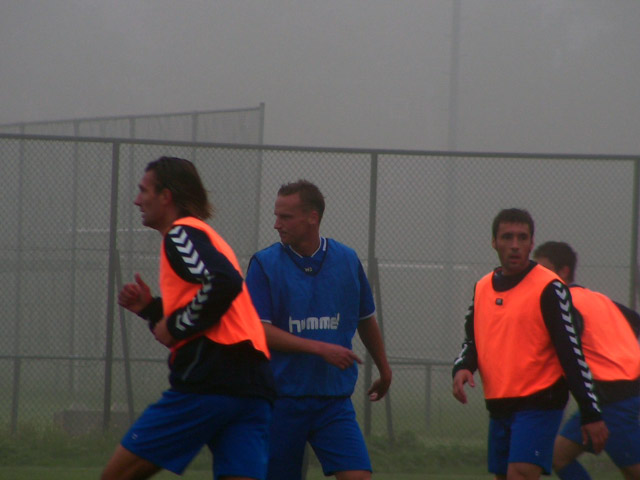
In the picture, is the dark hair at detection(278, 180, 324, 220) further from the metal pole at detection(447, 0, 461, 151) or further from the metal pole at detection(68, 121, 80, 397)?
the metal pole at detection(447, 0, 461, 151)

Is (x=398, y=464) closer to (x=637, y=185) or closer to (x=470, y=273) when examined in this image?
(x=470, y=273)

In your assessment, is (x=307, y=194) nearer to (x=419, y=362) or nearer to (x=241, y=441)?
(x=241, y=441)

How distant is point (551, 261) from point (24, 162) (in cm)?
459

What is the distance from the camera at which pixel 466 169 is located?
28.4 feet

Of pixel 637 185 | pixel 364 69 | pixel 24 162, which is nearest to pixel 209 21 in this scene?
pixel 364 69

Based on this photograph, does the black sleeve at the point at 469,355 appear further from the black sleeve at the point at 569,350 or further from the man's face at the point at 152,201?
the man's face at the point at 152,201

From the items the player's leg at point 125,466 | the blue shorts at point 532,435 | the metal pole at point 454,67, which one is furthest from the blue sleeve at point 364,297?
the metal pole at point 454,67

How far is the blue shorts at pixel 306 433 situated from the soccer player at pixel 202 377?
105 cm

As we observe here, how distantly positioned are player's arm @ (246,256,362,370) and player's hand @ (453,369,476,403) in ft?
1.86

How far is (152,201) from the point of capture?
3951mm

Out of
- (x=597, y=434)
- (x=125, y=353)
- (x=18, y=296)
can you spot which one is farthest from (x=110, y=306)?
(x=597, y=434)

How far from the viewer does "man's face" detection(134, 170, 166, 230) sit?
13.0 feet

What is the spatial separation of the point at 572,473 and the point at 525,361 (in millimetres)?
1343

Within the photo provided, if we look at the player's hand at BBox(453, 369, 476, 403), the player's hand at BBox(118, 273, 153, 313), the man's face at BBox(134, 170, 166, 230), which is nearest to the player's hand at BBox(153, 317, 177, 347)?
the player's hand at BBox(118, 273, 153, 313)
